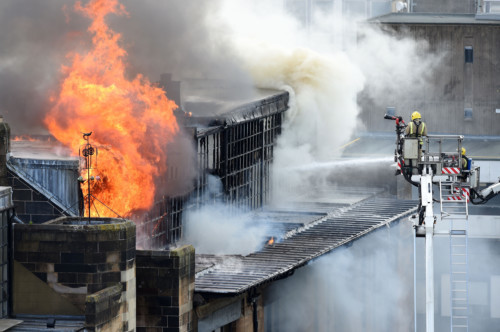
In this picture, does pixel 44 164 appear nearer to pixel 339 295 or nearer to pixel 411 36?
pixel 339 295

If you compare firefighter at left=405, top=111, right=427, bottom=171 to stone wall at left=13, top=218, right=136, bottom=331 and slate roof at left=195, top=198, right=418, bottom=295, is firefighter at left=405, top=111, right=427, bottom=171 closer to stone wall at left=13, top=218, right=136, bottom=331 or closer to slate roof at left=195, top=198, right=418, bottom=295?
slate roof at left=195, top=198, right=418, bottom=295

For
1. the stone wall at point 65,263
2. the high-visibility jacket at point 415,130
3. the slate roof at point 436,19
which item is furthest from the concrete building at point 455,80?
the stone wall at point 65,263

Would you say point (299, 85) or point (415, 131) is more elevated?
point (299, 85)

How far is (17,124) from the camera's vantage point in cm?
3469

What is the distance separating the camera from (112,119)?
33438mm

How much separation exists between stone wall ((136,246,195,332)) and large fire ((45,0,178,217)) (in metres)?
1.87

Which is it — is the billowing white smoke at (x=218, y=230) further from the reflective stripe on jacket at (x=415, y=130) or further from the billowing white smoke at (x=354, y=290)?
the reflective stripe on jacket at (x=415, y=130)

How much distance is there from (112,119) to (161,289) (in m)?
4.89

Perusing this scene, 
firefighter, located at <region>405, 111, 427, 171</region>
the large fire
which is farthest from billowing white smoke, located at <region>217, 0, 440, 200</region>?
firefighter, located at <region>405, 111, 427, 171</region>

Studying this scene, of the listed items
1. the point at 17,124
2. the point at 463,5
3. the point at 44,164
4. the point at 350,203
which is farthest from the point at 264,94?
the point at 463,5

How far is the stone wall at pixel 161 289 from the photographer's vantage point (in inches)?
1234

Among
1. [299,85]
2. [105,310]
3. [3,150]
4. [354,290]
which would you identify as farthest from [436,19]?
[105,310]

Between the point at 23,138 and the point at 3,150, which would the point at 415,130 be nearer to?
the point at 3,150

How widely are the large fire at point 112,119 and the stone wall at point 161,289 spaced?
73.5 inches
